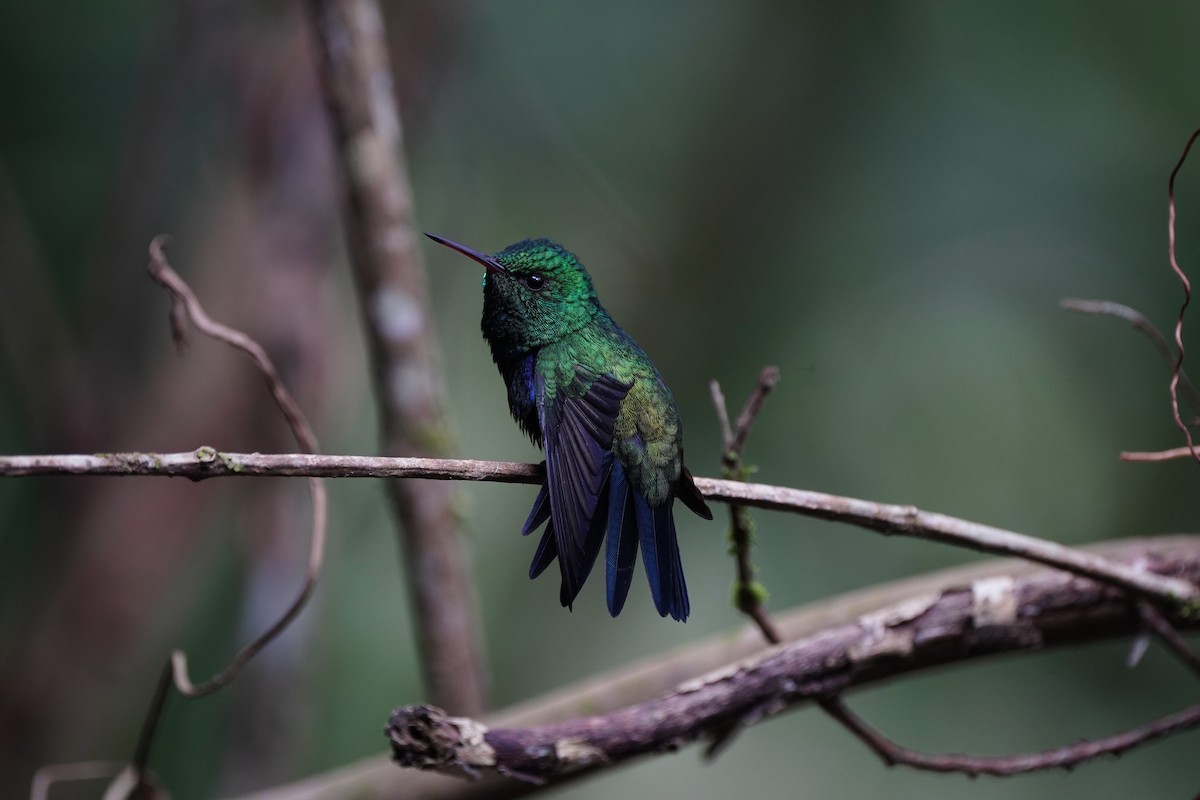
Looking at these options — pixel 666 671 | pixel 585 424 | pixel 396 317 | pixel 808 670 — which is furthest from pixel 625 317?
pixel 585 424

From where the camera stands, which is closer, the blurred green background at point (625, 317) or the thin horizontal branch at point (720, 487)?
the thin horizontal branch at point (720, 487)

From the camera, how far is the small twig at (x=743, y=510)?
2012 millimetres

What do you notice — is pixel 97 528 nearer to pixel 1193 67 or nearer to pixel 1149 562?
pixel 1149 562

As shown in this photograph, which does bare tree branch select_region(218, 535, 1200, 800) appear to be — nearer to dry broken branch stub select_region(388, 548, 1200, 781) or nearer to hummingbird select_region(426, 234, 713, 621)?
dry broken branch stub select_region(388, 548, 1200, 781)

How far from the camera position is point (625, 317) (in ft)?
17.5

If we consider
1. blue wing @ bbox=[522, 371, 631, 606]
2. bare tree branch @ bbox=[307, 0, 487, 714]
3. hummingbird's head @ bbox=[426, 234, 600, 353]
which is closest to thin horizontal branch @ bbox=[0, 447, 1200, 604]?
blue wing @ bbox=[522, 371, 631, 606]

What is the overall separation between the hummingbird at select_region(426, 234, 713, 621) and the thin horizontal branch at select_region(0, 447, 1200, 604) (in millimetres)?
80

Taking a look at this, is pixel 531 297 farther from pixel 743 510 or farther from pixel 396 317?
pixel 396 317

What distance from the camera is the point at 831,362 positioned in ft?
16.0

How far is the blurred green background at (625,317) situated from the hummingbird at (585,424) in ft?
5.01

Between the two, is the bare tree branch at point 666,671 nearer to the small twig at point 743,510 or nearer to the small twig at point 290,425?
the small twig at point 743,510

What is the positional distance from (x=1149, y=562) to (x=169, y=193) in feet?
17.1

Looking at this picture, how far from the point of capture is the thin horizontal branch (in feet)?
4.94

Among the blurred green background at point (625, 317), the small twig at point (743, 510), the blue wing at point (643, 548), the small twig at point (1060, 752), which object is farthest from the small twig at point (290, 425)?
the blurred green background at point (625, 317)
